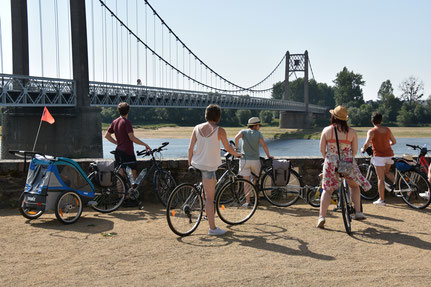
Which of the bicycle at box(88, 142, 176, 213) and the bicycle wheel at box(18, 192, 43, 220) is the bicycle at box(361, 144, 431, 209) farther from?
the bicycle wheel at box(18, 192, 43, 220)

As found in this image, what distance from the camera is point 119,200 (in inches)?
228

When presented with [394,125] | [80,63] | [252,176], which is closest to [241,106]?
[80,63]

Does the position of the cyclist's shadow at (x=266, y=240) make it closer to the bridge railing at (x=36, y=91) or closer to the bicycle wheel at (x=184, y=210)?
the bicycle wheel at (x=184, y=210)

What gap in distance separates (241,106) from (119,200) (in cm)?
4340

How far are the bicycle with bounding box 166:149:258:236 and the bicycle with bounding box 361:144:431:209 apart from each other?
1.85 metres

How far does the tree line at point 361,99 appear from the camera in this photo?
230ft

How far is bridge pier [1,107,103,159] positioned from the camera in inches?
1107

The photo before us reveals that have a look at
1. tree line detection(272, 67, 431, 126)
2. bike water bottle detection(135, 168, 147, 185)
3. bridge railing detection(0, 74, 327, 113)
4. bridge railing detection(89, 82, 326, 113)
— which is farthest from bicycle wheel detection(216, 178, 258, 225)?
tree line detection(272, 67, 431, 126)

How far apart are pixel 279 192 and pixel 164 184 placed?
135cm

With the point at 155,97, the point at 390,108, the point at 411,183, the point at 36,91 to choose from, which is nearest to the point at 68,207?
the point at 411,183

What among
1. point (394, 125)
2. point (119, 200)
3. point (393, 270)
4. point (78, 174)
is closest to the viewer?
point (393, 270)

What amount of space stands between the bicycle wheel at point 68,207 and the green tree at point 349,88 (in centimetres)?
9779

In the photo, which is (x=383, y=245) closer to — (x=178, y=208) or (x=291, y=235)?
(x=291, y=235)

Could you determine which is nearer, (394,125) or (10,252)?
(10,252)
